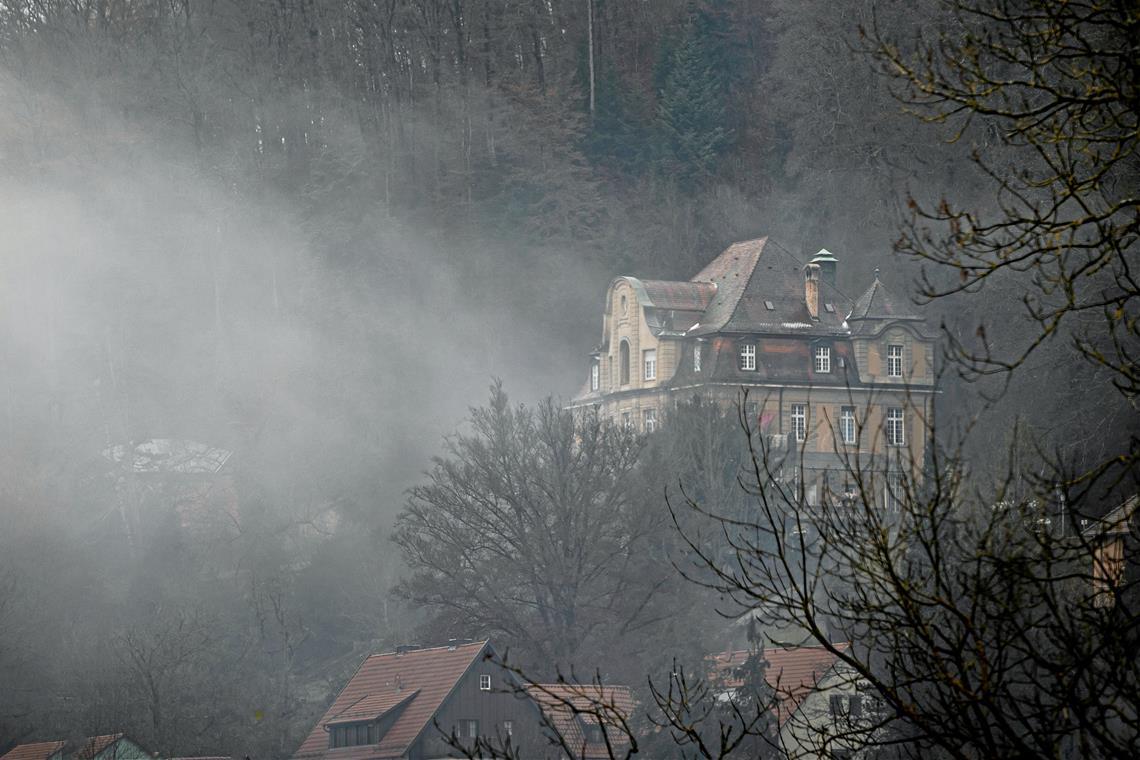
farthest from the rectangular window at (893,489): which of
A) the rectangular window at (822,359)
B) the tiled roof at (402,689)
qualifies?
Result: the rectangular window at (822,359)

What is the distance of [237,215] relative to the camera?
207ft

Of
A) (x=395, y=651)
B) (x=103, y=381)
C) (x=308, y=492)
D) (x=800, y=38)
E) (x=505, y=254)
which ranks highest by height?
(x=800, y=38)

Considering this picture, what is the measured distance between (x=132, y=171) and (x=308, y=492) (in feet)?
44.3

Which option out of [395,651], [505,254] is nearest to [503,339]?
[505,254]

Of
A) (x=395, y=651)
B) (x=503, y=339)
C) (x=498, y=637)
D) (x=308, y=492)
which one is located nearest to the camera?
Result: (x=498, y=637)

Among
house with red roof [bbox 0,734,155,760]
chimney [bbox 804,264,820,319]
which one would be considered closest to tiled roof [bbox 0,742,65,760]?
house with red roof [bbox 0,734,155,760]

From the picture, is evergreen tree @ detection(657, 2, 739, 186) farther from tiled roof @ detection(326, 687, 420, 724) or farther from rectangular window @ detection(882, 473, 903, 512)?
rectangular window @ detection(882, 473, 903, 512)

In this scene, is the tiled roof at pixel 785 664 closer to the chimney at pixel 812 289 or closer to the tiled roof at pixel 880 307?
the tiled roof at pixel 880 307

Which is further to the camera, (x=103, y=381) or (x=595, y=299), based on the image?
(x=595, y=299)

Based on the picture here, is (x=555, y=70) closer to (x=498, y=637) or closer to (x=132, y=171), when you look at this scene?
(x=132, y=171)

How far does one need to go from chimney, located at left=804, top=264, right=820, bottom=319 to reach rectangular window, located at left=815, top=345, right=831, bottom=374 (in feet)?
5.53

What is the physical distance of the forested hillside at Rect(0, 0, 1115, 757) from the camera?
49281 millimetres

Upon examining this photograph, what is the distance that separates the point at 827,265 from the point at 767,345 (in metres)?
4.19

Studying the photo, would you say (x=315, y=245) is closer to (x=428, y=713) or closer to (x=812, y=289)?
(x=812, y=289)
